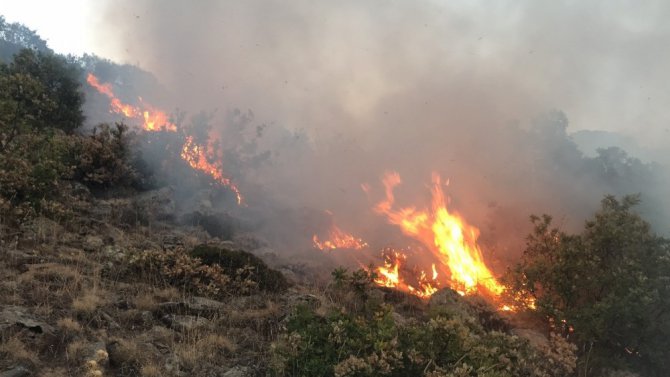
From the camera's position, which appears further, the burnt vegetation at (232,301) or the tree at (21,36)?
the tree at (21,36)

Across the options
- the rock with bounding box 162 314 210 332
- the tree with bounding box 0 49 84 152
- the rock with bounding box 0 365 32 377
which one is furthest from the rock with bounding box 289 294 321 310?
the tree with bounding box 0 49 84 152

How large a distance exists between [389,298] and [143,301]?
7.81 m

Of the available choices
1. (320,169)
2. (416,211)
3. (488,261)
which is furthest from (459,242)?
(320,169)

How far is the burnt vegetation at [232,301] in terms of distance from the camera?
5.69 m

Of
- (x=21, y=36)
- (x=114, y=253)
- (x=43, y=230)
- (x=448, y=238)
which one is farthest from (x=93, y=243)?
(x=21, y=36)

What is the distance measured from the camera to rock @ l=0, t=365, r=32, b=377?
492 centimetres

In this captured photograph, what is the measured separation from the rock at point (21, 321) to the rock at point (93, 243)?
4504 mm

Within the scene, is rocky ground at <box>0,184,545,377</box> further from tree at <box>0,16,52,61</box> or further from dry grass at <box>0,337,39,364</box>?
tree at <box>0,16,52,61</box>

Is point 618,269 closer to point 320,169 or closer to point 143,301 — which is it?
point 143,301

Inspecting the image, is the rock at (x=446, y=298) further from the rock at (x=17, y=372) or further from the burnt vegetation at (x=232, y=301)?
the rock at (x=17, y=372)

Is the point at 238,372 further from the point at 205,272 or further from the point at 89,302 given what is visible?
the point at 205,272

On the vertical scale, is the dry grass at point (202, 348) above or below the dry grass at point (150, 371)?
above

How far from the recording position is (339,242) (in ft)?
71.8

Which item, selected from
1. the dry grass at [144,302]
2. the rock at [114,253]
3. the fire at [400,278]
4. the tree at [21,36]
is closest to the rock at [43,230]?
the rock at [114,253]
